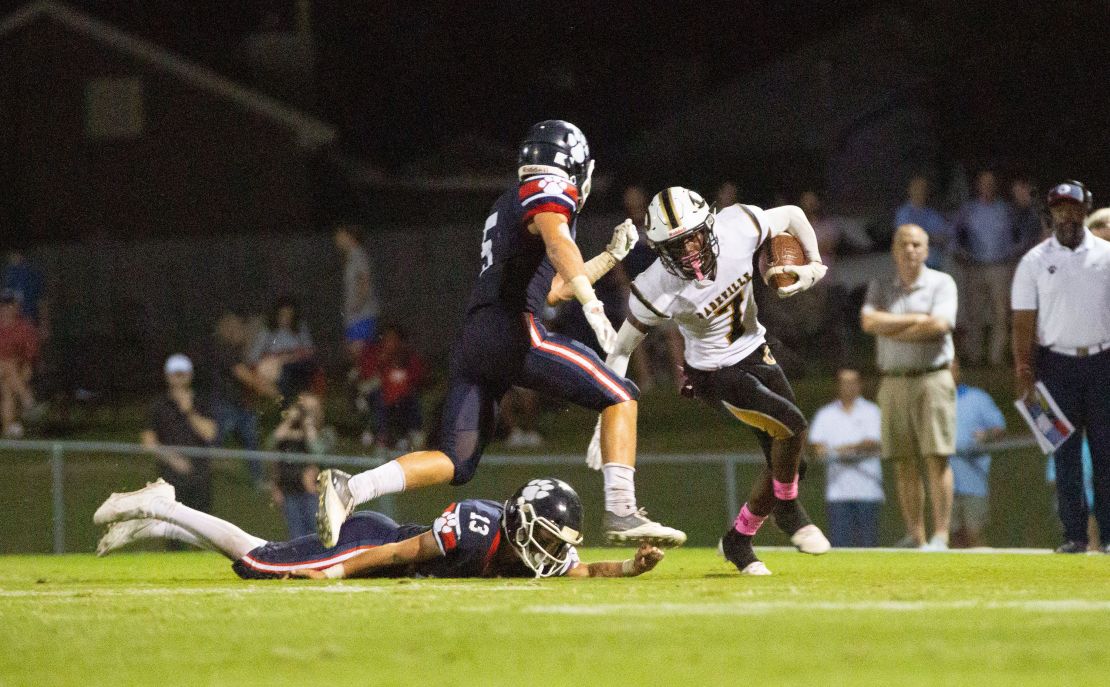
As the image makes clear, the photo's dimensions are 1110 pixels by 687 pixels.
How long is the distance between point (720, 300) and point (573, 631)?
2.63 meters

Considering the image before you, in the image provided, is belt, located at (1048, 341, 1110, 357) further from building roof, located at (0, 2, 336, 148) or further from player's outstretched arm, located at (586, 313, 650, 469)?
building roof, located at (0, 2, 336, 148)

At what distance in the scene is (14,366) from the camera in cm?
2095

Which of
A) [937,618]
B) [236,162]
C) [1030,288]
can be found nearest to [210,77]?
[236,162]

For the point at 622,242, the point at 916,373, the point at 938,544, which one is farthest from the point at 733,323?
the point at 916,373

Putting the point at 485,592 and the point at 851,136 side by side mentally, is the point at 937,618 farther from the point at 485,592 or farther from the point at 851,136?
the point at 851,136

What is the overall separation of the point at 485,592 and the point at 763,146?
39.1m

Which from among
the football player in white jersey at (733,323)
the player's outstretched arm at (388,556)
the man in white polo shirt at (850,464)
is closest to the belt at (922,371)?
the man in white polo shirt at (850,464)

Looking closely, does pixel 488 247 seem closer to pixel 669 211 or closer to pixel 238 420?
pixel 669 211

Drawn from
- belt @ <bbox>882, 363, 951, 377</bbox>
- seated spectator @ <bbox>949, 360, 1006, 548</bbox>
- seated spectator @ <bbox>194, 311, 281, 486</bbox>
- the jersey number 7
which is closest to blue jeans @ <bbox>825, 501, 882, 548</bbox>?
seated spectator @ <bbox>949, 360, 1006, 548</bbox>

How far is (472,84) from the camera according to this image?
Answer: 50.3 metres

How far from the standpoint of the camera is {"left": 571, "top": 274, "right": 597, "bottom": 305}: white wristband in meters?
7.05

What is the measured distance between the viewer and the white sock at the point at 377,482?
24.5 ft

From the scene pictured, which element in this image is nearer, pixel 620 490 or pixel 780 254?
pixel 620 490

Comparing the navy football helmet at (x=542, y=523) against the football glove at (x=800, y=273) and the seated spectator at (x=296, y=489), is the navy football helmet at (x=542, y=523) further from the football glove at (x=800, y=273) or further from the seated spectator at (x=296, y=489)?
the seated spectator at (x=296, y=489)
